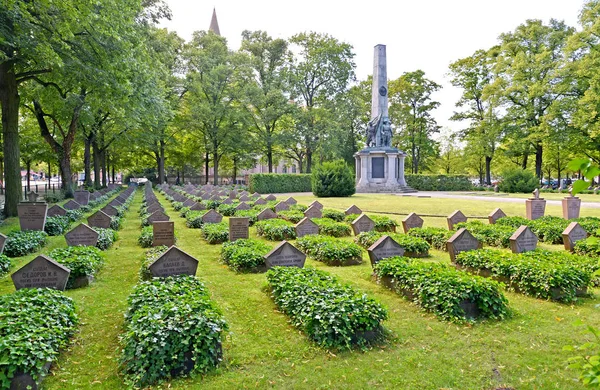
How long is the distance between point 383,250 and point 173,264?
4.43 metres

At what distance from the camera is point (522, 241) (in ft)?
30.7

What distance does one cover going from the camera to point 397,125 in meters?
53.9

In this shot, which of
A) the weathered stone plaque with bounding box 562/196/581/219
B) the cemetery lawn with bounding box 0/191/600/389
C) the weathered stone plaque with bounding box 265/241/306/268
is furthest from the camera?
the weathered stone plaque with bounding box 562/196/581/219

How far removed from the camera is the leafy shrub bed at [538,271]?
21.0ft

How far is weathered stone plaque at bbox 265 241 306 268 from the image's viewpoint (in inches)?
314

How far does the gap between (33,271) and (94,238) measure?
3933mm

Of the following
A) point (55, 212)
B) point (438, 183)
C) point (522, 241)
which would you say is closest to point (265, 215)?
point (55, 212)

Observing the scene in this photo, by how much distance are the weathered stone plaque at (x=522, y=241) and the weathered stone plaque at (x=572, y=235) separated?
1.15 meters

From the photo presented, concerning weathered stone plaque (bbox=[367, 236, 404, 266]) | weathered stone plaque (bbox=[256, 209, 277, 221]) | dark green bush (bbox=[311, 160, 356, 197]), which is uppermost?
dark green bush (bbox=[311, 160, 356, 197])

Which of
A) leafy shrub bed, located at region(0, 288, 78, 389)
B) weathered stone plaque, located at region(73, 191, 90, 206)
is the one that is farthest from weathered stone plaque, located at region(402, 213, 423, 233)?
weathered stone plaque, located at region(73, 191, 90, 206)

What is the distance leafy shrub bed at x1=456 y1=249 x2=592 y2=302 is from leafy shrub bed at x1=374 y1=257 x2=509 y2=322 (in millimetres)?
1013

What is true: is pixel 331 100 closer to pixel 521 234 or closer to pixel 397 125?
pixel 397 125

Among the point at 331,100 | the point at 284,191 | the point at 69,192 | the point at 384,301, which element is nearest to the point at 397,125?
the point at 331,100

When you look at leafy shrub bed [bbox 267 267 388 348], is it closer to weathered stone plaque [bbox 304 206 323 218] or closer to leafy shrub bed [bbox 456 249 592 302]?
leafy shrub bed [bbox 456 249 592 302]
